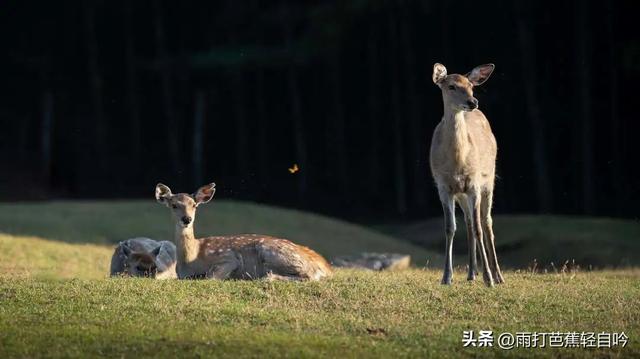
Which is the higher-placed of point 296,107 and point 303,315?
point 296,107

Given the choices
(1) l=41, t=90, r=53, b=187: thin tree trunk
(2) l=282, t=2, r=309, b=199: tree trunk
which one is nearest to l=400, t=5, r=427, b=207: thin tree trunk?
(2) l=282, t=2, r=309, b=199: tree trunk

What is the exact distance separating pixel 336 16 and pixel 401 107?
13.9 feet

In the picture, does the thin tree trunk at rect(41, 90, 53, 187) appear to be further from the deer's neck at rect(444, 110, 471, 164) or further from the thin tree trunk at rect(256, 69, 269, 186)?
the deer's neck at rect(444, 110, 471, 164)

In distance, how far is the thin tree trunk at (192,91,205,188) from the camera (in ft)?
142

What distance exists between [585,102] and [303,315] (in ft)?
81.1

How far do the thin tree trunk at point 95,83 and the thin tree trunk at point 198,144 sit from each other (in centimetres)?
414

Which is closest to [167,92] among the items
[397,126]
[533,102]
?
[397,126]

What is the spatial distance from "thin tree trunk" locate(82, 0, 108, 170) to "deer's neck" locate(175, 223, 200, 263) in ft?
103

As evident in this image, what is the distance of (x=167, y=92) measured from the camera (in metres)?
45.4

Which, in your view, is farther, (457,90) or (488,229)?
(488,229)

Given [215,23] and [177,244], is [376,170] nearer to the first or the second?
[215,23]

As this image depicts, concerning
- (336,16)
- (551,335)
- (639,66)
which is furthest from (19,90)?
(551,335)

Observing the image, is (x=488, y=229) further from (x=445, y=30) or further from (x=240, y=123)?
(x=240, y=123)

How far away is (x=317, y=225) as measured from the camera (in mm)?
30141
